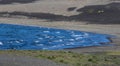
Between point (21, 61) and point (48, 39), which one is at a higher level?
point (21, 61)

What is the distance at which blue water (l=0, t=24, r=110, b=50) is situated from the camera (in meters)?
47.5

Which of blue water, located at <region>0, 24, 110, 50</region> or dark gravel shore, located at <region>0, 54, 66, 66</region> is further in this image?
blue water, located at <region>0, 24, 110, 50</region>

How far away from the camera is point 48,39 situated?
54.3m

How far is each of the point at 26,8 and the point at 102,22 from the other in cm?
2284

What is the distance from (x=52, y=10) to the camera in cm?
8738

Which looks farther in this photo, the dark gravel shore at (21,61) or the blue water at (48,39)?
the blue water at (48,39)

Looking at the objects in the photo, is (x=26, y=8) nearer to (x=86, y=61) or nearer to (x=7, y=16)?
(x=7, y=16)

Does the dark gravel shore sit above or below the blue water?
above

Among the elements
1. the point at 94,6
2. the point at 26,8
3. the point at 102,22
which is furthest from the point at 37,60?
the point at 26,8

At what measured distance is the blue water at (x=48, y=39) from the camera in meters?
47.5

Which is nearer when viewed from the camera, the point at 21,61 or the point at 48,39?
the point at 21,61

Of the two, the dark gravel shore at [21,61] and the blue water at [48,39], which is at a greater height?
the dark gravel shore at [21,61]

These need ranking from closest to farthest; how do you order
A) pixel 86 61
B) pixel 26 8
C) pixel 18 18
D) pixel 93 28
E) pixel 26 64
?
pixel 26 64 < pixel 86 61 < pixel 93 28 < pixel 18 18 < pixel 26 8

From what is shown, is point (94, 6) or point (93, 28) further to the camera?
point (94, 6)
